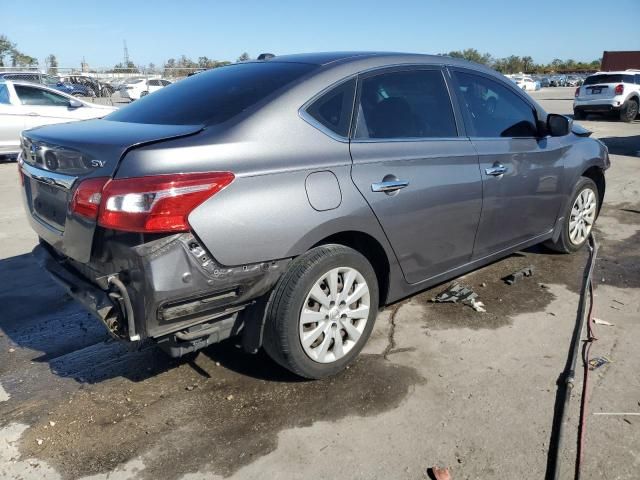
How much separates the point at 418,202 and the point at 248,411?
1.55m

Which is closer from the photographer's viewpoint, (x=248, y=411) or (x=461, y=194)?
(x=248, y=411)

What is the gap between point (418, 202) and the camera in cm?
330

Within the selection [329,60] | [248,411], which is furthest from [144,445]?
[329,60]

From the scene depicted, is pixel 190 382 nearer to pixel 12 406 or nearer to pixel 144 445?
pixel 144 445

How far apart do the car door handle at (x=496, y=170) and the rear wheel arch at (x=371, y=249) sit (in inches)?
42.6

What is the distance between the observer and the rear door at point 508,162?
385 cm

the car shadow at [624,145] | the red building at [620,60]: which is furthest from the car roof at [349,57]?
the red building at [620,60]

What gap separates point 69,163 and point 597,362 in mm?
3143

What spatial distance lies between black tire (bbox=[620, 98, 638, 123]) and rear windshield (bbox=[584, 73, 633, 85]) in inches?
30.8

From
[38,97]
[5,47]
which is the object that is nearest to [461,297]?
[38,97]

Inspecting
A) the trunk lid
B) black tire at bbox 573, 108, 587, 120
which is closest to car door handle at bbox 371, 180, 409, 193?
the trunk lid

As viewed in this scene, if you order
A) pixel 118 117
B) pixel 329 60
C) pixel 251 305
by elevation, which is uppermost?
pixel 329 60

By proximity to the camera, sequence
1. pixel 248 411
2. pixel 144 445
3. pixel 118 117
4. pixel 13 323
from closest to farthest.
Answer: pixel 144 445 < pixel 248 411 < pixel 118 117 < pixel 13 323

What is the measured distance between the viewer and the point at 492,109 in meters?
4.10
